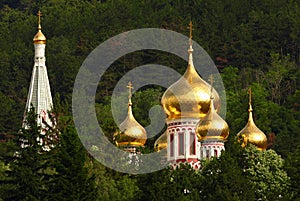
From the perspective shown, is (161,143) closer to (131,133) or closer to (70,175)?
(131,133)

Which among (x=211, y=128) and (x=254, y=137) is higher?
(x=254, y=137)

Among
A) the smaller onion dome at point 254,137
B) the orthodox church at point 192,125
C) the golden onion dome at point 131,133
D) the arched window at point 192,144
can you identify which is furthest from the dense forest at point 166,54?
the arched window at point 192,144

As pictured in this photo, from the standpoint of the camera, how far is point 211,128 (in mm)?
52156

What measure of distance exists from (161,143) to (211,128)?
3606 millimetres

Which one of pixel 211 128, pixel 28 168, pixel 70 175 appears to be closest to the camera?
pixel 70 175

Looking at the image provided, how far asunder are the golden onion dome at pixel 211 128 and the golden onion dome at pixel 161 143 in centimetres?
239

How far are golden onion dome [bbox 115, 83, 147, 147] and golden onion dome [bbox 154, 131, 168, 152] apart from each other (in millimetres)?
775

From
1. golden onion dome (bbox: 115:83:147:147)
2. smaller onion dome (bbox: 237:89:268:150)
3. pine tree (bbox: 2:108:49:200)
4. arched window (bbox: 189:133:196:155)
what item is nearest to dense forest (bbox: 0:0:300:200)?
golden onion dome (bbox: 115:83:147:147)

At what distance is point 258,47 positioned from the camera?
80.8 metres

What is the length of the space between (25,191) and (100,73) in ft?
109

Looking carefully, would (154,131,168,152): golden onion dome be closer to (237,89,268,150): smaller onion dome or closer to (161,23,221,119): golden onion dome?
(161,23,221,119): golden onion dome

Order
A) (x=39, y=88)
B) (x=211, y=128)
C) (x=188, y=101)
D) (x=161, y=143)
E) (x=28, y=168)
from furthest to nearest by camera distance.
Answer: (x=39, y=88) → (x=161, y=143) → (x=188, y=101) → (x=211, y=128) → (x=28, y=168)

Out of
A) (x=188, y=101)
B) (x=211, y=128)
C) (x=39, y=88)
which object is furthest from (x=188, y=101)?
(x=39, y=88)

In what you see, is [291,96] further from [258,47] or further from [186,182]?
[186,182]
